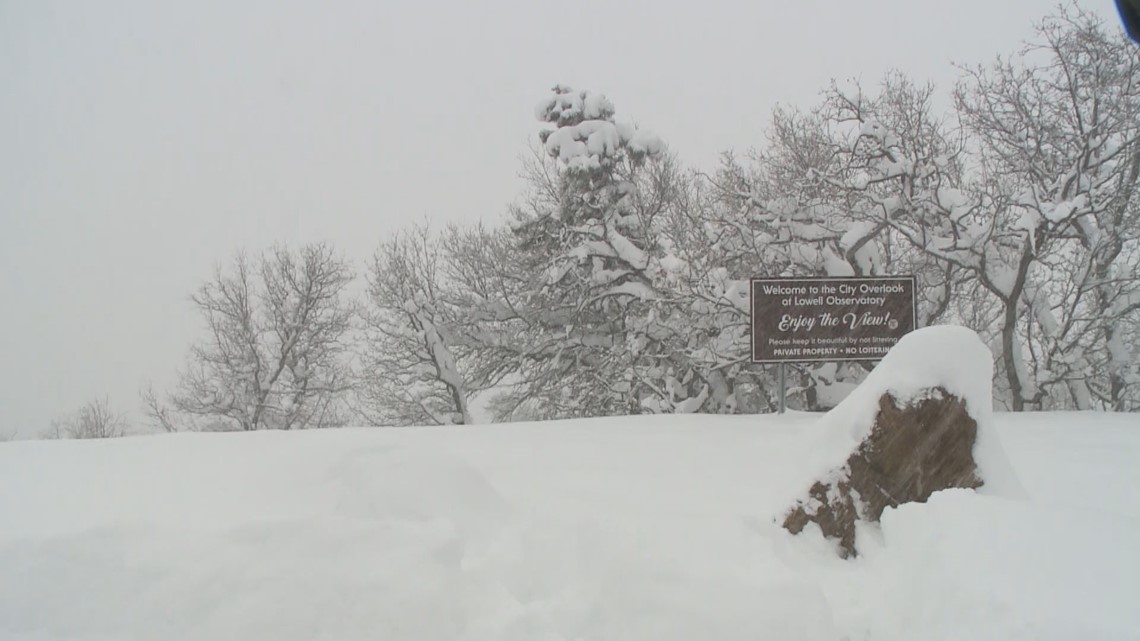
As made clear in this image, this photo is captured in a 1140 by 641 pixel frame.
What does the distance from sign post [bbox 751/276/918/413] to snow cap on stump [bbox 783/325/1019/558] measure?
498 centimetres

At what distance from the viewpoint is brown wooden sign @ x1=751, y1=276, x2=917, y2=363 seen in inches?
368

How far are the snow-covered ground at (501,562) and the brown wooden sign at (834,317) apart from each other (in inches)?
170

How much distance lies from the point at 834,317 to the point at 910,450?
17.9ft

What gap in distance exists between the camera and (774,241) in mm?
13523

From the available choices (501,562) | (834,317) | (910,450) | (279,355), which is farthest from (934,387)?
(279,355)

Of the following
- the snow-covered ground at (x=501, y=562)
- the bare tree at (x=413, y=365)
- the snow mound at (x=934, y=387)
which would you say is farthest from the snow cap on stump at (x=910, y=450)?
the bare tree at (x=413, y=365)

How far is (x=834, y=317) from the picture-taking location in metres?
9.40

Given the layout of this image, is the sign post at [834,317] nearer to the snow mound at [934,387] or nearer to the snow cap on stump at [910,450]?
the snow mound at [934,387]

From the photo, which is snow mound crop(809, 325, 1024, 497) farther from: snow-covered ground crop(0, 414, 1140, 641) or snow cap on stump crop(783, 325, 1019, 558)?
snow-covered ground crop(0, 414, 1140, 641)

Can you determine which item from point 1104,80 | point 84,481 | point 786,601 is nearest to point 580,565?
point 786,601

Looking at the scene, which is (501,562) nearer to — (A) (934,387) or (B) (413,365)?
(A) (934,387)

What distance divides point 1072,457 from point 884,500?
12.4 ft

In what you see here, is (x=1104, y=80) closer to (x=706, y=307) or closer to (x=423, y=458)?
(x=706, y=307)

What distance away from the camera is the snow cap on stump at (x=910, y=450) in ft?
13.7
